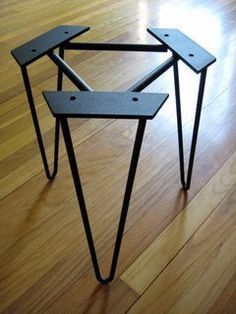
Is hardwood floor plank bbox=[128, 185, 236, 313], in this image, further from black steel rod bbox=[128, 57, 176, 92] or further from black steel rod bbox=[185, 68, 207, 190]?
black steel rod bbox=[128, 57, 176, 92]

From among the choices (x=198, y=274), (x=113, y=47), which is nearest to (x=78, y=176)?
(x=113, y=47)

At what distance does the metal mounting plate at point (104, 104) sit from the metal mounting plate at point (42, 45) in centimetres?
19

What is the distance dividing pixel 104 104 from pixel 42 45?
0.32 meters

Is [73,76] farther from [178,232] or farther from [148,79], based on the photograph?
[178,232]

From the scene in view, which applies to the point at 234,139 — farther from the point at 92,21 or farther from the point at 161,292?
the point at 92,21

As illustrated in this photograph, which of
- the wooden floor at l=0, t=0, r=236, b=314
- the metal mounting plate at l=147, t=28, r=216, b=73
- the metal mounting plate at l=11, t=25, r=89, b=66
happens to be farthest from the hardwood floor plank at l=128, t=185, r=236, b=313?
the metal mounting plate at l=11, t=25, r=89, b=66

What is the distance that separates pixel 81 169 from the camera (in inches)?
43.8

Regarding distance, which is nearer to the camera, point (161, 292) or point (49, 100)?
point (49, 100)

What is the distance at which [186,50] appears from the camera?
75 centimetres

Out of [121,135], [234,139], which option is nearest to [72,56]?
[121,135]

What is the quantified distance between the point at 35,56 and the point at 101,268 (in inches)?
Answer: 21.5

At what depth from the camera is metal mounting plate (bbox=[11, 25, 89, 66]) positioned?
0.75 meters

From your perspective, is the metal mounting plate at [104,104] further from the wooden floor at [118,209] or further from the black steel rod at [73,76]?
the wooden floor at [118,209]

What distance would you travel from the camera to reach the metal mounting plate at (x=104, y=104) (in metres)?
0.55
